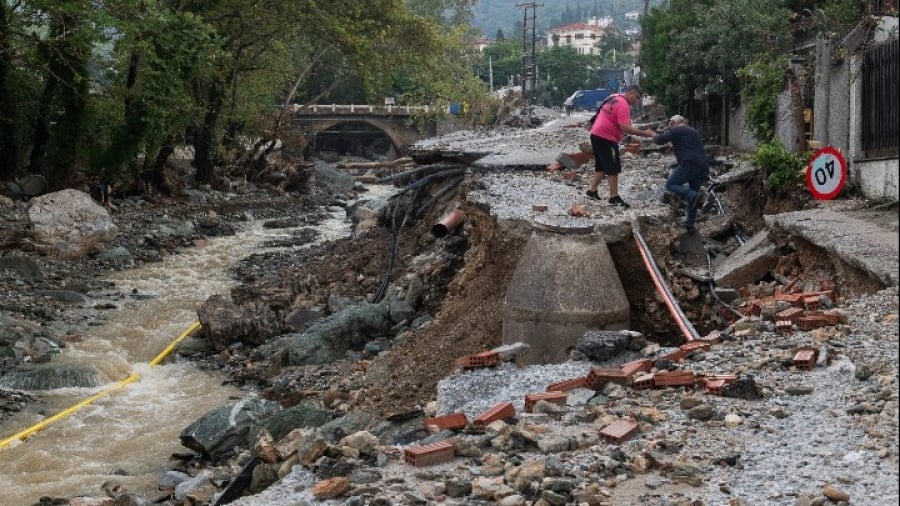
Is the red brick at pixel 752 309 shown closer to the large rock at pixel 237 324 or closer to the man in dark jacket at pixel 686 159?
the man in dark jacket at pixel 686 159

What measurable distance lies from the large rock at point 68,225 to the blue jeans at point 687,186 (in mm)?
12469

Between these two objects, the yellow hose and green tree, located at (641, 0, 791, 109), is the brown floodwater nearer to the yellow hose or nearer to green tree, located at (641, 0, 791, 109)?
Answer: the yellow hose

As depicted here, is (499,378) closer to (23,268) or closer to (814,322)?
(814,322)

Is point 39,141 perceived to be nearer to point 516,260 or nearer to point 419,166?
point 419,166

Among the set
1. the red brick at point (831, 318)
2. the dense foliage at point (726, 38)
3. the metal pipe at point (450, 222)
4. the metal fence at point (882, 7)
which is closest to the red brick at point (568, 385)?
the red brick at point (831, 318)

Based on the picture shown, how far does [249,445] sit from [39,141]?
56.2 ft

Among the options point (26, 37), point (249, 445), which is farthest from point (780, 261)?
point (26, 37)

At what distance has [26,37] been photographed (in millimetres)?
20078

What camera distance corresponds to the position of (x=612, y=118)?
454 inches

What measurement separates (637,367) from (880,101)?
6745 millimetres

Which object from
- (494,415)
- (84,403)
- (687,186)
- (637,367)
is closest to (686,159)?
(687,186)

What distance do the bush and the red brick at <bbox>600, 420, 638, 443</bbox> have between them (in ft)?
26.8

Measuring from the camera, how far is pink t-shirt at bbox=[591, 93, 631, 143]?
11.5 m

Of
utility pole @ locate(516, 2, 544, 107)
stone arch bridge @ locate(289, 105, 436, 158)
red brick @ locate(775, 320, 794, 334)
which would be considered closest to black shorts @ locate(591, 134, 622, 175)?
red brick @ locate(775, 320, 794, 334)
